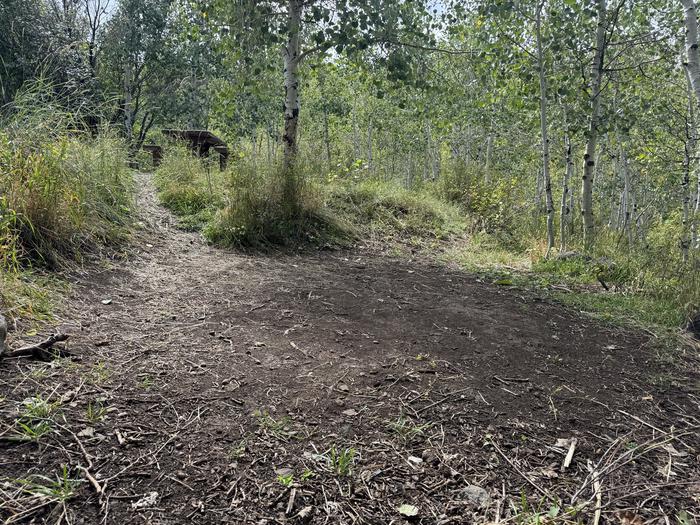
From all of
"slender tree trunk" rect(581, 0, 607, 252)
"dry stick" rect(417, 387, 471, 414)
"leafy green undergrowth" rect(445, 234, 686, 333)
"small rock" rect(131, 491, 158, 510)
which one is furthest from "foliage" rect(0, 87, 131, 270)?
"slender tree trunk" rect(581, 0, 607, 252)

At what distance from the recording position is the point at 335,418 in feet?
5.95

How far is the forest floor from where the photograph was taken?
139cm

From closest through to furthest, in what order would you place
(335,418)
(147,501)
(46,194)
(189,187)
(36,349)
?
1. (147,501)
2. (335,418)
3. (36,349)
4. (46,194)
5. (189,187)

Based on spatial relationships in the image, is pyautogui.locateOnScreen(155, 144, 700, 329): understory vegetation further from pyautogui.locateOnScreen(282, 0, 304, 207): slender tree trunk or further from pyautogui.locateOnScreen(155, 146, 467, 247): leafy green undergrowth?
pyautogui.locateOnScreen(282, 0, 304, 207): slender tree trunk

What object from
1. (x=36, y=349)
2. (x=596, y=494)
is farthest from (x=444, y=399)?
(x=36, y=349)

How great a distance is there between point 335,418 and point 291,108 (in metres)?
4.78

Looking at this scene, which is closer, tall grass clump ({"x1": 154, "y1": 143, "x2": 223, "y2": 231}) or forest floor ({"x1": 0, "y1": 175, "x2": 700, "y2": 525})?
forest floor ({"x1": 0, "y1": 175, "x2": 700, "y2": 525})

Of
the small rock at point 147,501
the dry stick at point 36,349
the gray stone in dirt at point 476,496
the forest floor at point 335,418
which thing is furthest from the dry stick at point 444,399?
the dry stick at point 36,349

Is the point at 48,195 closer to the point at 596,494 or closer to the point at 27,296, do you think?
the point at 27,296

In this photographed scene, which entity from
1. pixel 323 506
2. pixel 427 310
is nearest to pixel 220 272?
pixel 427 310

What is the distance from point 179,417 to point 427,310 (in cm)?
200

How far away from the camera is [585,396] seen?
2.13 m

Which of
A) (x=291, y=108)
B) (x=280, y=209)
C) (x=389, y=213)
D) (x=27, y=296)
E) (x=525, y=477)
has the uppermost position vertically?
(x=291, y=108)

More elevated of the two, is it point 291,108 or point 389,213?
point 291,108
